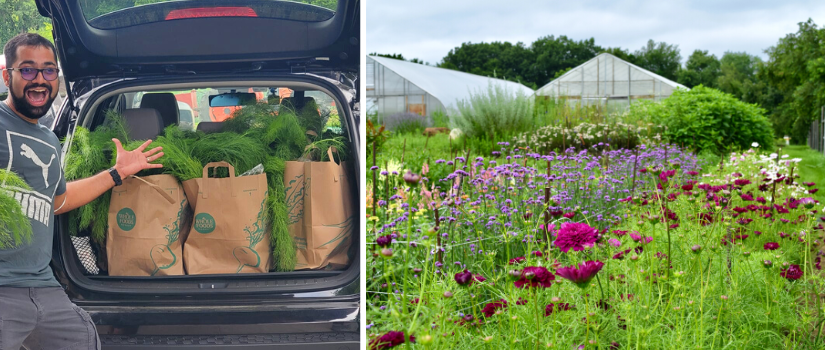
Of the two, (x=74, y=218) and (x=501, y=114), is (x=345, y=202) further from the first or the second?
(x=501, y=114)

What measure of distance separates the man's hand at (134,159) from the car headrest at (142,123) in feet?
0.09

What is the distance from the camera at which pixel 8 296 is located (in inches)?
45.6

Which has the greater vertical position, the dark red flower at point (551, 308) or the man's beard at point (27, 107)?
the man's beard at point (27, 107)

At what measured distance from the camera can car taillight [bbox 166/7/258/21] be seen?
126 cm

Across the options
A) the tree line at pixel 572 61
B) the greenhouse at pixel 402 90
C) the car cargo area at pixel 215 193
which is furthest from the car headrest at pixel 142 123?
the tree line at pixel 572 61

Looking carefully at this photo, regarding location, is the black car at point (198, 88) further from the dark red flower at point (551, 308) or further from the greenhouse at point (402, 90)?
the greenhouse at point (402, 90)

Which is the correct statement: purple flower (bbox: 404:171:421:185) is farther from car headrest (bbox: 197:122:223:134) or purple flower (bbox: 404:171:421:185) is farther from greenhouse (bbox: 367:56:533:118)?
greenhouse (bbox: 367:56:533:118)

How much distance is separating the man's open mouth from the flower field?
0.78 m

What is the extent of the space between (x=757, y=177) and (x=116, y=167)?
4959 millimetres

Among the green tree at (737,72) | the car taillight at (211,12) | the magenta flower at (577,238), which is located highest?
the green tree at (737,72)

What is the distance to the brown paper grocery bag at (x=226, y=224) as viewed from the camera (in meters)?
1.23

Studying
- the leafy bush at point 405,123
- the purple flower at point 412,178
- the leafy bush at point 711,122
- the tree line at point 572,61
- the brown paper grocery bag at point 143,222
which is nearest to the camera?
the purple flower at point 412,178

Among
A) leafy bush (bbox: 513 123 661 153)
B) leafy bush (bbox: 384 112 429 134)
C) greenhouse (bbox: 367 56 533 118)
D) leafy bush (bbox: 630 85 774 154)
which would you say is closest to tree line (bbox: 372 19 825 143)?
greenhouse (bbox: 367 56 533 118)

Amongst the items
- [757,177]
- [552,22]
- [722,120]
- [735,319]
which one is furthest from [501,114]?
[552,22]
